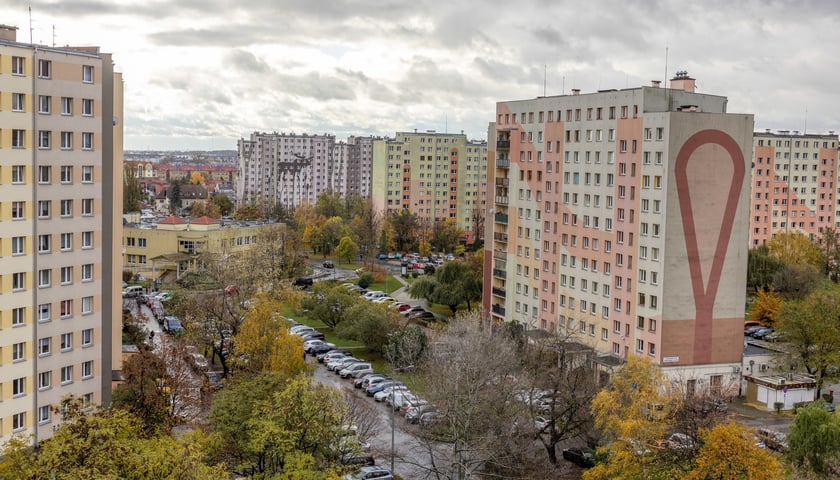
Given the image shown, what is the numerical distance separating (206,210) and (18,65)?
3467 inches

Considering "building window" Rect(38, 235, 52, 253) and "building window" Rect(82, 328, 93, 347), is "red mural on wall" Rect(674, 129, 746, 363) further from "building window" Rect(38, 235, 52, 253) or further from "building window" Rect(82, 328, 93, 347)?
"building window" Rect(38, 235, 52, 253)

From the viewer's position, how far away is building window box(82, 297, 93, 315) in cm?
3506

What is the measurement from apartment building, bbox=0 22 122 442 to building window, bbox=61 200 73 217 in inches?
1.6

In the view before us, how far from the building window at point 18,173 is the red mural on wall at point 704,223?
106 ft

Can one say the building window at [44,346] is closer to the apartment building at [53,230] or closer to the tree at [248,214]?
the apartment building at [53,230]

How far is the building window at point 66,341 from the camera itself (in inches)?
1342

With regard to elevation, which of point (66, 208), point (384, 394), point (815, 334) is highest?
point (66, 208)

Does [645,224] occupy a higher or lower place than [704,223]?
lower

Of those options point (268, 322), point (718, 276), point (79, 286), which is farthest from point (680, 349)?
point (79, 286)

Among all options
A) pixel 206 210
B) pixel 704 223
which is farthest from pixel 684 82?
pixel 206 210

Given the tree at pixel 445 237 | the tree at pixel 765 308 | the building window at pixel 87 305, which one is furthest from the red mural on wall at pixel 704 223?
the tree at pixel 445 237

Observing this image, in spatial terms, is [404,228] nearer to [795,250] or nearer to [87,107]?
[795,250]

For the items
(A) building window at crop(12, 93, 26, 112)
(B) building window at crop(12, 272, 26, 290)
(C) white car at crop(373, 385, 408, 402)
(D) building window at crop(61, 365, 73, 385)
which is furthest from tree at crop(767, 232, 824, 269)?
(A) building window at crop(12, 93, 26, 112)

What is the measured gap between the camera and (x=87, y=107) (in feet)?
113
